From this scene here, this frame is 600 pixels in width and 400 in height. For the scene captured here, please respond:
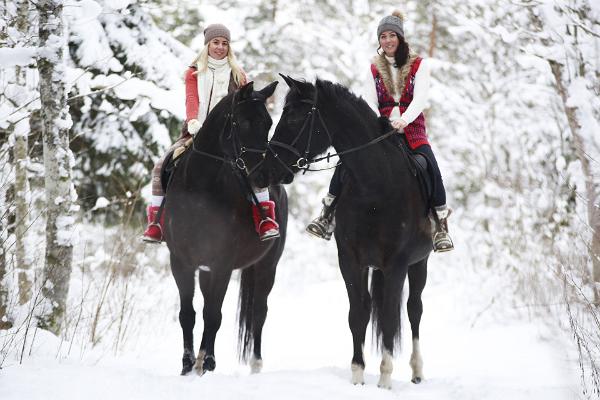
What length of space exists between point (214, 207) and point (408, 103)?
219cm

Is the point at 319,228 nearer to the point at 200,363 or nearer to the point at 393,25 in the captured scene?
the point at 200,363

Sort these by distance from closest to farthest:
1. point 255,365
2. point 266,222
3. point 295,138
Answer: point 295,138
point 266,222
point 255,365

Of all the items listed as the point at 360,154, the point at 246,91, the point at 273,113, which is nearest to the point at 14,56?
the point at 246,91

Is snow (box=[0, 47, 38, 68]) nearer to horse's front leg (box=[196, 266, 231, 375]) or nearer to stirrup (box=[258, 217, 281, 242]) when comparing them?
horse's front leg (box=[196, 266, 231, 375])

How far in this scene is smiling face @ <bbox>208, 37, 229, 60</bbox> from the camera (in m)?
6.36

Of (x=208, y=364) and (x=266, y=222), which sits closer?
(x=208, y=364)

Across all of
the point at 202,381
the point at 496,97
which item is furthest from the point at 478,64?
the point at 202,381

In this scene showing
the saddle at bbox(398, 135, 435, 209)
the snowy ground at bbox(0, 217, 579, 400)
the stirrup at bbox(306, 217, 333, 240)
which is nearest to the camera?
the snowy ground at bbox(0, 217, 579, 400)

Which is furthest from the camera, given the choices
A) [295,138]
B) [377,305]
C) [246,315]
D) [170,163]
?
[246,315]

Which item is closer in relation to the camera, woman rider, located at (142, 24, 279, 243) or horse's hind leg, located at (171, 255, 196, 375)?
horse's hind leg, located at (171, 255, 196, 375)

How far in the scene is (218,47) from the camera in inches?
251

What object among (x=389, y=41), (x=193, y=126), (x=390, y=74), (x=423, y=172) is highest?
(x=389, y=41)

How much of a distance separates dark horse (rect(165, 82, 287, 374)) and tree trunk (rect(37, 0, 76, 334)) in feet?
3.77

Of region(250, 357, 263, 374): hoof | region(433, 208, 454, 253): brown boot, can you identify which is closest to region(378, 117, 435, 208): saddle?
region(433, 208, 454, 253): brown boot
